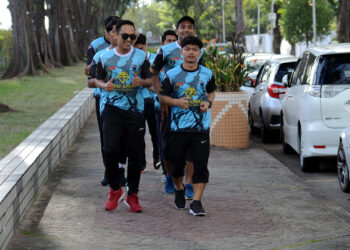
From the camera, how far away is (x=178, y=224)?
7.07 meters

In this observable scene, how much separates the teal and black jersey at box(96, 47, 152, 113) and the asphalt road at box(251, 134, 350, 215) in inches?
92.4

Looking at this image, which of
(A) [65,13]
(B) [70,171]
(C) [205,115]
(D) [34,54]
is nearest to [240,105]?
(B) [70,171]

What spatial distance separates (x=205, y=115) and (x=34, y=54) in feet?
101

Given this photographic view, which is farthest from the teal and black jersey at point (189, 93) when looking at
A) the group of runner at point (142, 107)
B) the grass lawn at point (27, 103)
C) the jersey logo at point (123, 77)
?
the grass lawn at point (27, 103)

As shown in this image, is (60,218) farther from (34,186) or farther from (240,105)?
(240,105)

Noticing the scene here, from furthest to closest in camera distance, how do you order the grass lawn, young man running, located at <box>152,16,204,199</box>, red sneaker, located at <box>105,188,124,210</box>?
the grass lawn, young man running, located at <box>152,16,204,199</box>, red sneaker, located at <box>105,188,124,210</box>

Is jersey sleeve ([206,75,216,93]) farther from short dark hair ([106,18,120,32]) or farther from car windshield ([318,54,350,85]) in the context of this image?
car windshield ([318,54,350,85])

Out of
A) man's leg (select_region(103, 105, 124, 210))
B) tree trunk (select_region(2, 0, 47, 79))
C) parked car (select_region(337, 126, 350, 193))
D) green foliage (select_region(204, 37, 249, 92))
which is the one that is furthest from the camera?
tree trunk (select_region(2, 0, 47, 79))

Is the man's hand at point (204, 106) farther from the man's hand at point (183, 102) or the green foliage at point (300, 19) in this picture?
the green foliage at point (300, 19)

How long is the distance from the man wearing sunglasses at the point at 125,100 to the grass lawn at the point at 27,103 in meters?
3.32

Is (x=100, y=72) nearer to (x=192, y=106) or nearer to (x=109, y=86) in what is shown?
(x=109, y=86)

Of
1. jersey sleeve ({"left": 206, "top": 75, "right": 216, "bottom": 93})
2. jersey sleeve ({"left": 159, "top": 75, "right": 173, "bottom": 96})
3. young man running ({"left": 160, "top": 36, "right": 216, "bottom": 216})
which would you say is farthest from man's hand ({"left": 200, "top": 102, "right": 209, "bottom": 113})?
jersey sleeve ({"left": 159, "top": 75, "right": 173, "bottom": 96})

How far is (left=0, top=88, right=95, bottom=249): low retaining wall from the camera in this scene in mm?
6324

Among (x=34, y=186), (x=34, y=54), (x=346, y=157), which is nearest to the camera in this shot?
(x=34, y=186)
